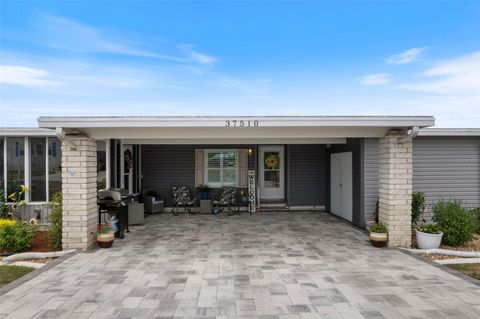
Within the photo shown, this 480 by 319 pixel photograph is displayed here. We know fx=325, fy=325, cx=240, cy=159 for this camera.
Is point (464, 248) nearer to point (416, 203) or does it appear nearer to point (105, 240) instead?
point (416, 203)

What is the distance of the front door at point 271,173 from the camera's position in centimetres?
1266

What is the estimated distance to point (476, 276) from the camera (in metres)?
5.24

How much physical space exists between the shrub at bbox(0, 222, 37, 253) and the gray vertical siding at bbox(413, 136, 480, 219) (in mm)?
9632

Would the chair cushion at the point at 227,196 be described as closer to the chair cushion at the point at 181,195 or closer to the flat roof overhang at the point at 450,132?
the chair cushion at the point at 181,195

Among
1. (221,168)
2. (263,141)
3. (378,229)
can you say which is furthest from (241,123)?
(221,168)

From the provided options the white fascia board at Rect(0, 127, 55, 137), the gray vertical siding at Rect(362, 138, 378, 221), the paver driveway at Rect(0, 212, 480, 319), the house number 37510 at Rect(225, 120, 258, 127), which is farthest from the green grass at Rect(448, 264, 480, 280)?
the white fascia board at Rect(0, 127, 55, 137)

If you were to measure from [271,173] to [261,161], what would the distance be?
2.01 feet

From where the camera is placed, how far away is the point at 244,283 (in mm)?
4793

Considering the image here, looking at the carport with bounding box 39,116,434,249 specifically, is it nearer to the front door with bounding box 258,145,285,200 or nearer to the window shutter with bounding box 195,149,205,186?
the window shutter with bounding box 195,149,205,186

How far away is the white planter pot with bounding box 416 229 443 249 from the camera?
21.9 feet

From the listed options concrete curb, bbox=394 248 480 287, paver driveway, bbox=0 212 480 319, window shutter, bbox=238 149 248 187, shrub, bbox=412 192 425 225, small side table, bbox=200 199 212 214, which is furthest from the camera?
window shutter, bbox=238 149 248 187

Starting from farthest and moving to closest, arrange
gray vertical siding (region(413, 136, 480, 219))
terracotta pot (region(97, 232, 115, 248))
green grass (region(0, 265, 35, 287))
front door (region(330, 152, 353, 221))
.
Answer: front door (region(330, 152, 353, 221)), gray vertical siding (region(413, 136, 480, 219)), terracotta pot (region(97, 232, 115, 248)), green grass (region(0, 265, 35, 287))

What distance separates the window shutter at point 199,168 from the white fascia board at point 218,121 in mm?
5749

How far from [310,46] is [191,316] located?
405 inches
